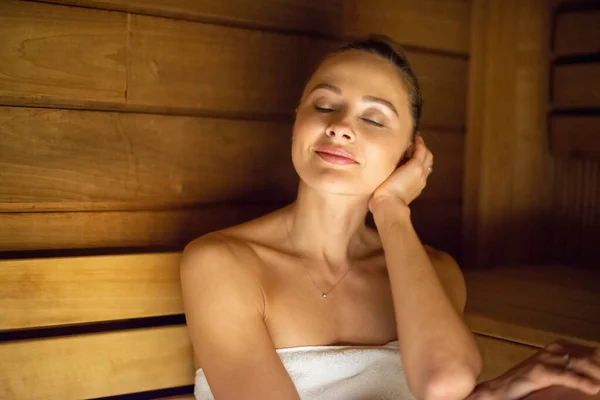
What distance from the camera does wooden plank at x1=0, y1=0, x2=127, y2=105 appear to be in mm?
1566

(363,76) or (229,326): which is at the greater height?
(363,76)

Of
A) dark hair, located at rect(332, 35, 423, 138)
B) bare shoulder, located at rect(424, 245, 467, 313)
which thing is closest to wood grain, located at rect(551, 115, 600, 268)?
bare shoulder, located at rect(424, 245, 467, 313)

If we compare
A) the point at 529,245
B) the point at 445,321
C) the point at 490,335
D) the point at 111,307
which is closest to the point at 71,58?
the point at 111,307

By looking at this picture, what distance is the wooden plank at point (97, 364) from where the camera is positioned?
1.58 meters

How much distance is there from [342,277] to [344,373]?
261 millimetres

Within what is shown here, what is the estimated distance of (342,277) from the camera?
1.71 meters

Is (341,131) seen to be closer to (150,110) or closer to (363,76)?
(363,76)

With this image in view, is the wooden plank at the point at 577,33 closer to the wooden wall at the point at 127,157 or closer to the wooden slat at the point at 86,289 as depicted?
the wooden wall at the point at 127,157

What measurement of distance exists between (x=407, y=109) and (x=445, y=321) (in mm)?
513

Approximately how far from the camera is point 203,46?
184cm

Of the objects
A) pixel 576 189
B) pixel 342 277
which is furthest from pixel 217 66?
pixel 576 189

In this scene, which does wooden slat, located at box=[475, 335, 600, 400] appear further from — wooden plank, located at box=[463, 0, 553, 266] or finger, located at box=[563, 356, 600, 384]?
wooden plank, located at box=[463, 0, 553, 266]

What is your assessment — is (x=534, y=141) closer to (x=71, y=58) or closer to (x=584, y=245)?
(x=584, y=245)

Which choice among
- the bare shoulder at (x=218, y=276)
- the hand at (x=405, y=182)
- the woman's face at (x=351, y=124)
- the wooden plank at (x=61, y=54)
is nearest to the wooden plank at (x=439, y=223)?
the hand at (x=405, y=182)
